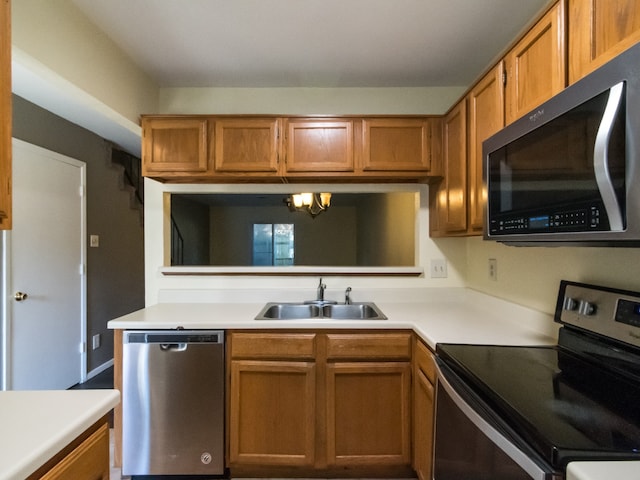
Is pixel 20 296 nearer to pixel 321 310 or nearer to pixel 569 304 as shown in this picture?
pixel 321 310

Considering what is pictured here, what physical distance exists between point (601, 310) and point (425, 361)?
0.71 meters

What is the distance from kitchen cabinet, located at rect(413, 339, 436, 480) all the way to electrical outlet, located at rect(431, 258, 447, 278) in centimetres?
76

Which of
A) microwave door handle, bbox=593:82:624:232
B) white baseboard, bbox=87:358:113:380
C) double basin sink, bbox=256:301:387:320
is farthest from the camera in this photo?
white baseboard, bbox=87:358:113:380

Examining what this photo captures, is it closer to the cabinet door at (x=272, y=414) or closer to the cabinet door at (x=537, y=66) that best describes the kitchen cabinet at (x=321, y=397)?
the cabinet door at (x=272, y=414)

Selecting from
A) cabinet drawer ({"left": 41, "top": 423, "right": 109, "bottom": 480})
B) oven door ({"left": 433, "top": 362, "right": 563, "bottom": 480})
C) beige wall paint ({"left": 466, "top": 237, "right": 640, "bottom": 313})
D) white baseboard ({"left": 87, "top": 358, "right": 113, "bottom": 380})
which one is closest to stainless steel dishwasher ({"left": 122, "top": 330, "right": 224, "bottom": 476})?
cabinet drawer ({"left": 41, "top": 423, "right": 109, "bottom": 480})

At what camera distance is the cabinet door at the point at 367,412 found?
1.78m

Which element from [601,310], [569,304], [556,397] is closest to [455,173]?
[569,304]

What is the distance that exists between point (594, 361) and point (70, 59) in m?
2.46

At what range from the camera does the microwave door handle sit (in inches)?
29.3

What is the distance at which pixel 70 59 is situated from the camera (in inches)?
63.0

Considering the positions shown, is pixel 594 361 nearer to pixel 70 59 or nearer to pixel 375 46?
pixel 375 46

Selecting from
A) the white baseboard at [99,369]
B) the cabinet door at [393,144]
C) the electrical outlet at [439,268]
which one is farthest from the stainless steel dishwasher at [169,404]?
the white baseboard at [99,369]

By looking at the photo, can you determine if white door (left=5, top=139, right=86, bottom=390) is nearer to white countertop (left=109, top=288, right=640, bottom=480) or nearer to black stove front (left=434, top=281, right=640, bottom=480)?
white countertop (left=109, top=288, right=640, bottom=480)

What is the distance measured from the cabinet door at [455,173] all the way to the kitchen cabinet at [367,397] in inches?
27.4
